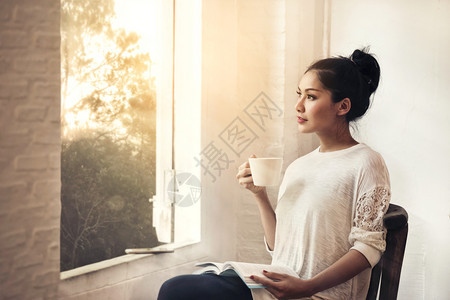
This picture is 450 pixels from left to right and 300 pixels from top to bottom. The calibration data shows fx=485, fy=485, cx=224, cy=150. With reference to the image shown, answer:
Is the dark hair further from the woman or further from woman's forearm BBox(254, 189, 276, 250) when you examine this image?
woman's forearm BBox(254, 189, 276, 250)

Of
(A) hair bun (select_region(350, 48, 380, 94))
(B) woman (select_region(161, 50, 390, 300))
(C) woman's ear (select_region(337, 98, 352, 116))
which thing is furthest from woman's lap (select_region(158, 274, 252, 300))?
(A) hair bun (select_region(350, 48, 380, 94))

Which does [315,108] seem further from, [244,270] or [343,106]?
[244,270]

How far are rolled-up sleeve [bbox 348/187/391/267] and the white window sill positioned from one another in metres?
0.83

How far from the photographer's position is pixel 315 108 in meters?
1.50

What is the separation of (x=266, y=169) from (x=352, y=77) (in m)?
0.40

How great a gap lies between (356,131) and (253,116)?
1.44 ft

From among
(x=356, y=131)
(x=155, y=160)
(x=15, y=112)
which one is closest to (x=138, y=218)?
(x=155, y=160)

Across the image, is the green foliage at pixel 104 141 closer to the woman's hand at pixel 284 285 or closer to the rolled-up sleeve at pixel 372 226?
the woman's hand at pixel 284 285

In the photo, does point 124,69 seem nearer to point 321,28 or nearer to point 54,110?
point 54,110

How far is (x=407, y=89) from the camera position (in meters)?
1.87

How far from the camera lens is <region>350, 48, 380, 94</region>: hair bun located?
1514 mm

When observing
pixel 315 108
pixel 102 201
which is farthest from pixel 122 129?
pixel 315 108

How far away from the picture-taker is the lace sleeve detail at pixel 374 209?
132 centimetres

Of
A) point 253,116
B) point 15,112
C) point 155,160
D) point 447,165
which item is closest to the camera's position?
point 15,112
